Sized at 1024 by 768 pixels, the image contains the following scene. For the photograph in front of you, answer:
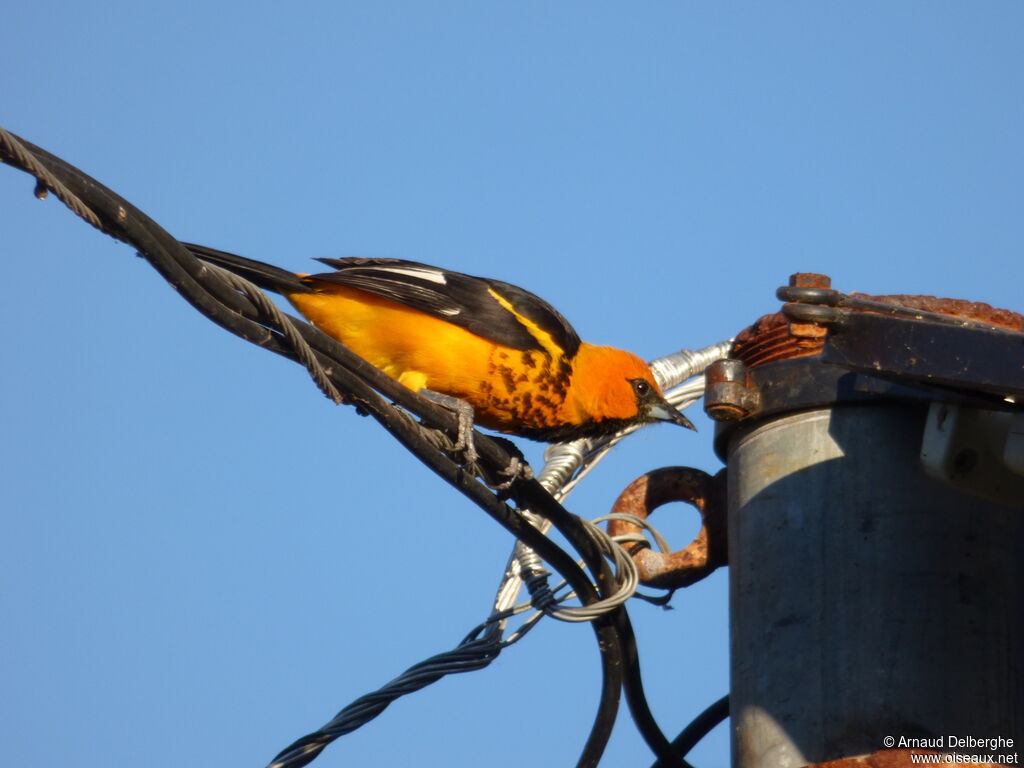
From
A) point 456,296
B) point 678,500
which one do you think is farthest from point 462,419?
point 678,500

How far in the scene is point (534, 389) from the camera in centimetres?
691

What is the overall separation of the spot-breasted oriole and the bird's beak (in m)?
0.49

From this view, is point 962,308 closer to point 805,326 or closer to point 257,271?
point 805,326

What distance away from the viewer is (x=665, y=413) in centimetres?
759

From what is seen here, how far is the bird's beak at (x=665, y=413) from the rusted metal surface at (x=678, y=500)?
0.96 metres

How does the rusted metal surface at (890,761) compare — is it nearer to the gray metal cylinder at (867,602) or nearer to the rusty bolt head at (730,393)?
the gray metal cylinder at (867,602)

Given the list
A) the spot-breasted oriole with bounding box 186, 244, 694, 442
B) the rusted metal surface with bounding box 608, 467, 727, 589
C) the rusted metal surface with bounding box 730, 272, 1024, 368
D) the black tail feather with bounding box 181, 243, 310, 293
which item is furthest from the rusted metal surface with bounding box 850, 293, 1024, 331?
the black tail feather with bounding box 181, 243, 310, 293

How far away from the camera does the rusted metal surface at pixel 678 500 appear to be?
253 inches

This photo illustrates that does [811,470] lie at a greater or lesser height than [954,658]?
greater

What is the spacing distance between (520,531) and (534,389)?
1.39 meters

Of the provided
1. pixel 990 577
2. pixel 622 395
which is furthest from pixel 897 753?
pixel 622 395

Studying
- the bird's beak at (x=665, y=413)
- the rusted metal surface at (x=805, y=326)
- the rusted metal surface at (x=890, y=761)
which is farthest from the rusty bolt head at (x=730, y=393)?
the bird's beak at (x=665, y=413)

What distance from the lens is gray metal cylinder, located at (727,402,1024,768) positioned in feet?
16.1

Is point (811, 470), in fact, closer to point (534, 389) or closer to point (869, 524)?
point (869, 524)
